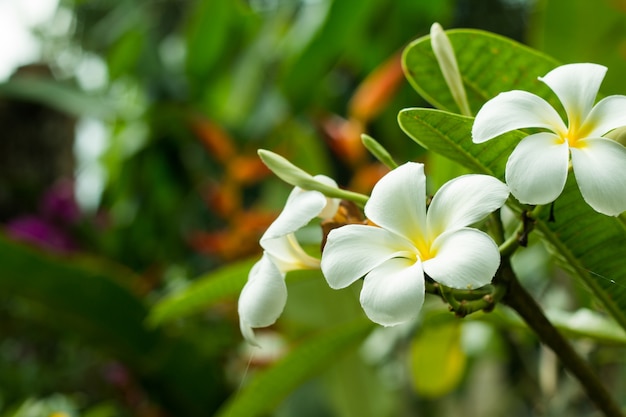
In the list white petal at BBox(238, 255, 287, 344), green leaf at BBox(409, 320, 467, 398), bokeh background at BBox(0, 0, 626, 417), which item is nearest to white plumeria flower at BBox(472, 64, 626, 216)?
white petal at BBox(238, 255, 287, 344)

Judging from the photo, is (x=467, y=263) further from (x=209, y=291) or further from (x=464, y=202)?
(x=209, y=291)

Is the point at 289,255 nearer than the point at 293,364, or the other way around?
the point at 289,255

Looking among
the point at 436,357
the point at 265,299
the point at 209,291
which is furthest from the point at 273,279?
the point at 436,357

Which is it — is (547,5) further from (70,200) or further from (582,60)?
(70,200)

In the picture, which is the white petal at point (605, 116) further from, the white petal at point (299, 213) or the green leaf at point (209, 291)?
the green leaf at point (209, 291)

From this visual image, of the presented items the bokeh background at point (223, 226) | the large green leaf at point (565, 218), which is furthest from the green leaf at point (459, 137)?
the bokeh background at point (223, 226)

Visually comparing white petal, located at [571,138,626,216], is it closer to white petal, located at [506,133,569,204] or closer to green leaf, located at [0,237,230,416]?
white petal, located at [506,133,569,204]
